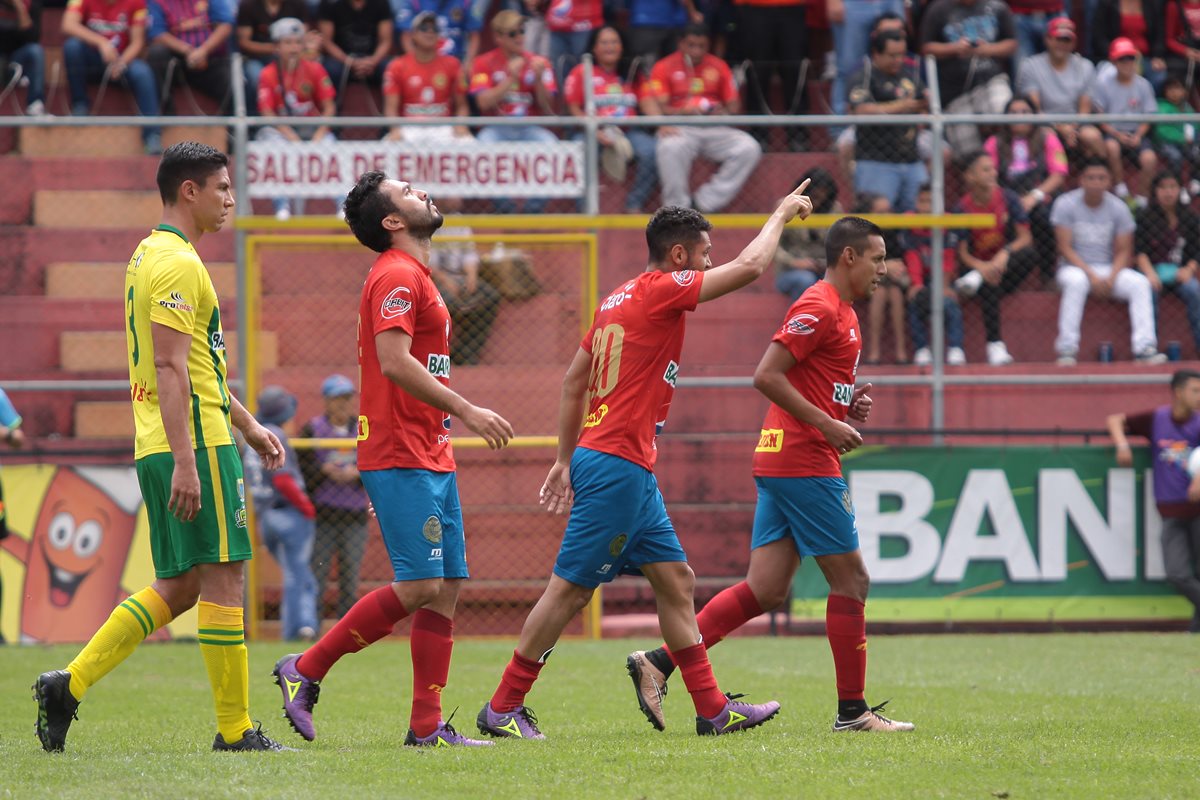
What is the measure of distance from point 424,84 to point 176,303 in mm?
10079

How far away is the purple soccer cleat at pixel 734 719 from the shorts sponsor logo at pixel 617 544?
2.65ft

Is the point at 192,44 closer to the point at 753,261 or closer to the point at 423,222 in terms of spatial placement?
the point at 423,222

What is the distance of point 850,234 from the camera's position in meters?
7.20

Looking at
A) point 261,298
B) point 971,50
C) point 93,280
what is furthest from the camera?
point 971,50

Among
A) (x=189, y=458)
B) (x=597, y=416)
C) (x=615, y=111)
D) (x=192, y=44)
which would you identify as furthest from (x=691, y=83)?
(x=189, y=458)

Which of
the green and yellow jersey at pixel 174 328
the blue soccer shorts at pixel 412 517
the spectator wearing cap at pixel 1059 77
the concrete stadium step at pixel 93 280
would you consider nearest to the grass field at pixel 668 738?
the blue soccer shorts at pixel 412 517

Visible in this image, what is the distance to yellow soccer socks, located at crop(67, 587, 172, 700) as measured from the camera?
20.1ft

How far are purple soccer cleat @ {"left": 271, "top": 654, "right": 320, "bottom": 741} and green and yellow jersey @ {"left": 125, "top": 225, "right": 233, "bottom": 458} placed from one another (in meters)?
1.11

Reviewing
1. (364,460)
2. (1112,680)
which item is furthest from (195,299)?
(1112,680)

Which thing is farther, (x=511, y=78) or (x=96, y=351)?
(x=511, y=78)

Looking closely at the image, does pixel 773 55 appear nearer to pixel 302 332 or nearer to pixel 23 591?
pixel 302 332

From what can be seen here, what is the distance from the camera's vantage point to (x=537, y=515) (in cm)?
1329

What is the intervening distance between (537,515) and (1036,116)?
18.0ft

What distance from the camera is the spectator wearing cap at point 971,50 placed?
15727 mm
